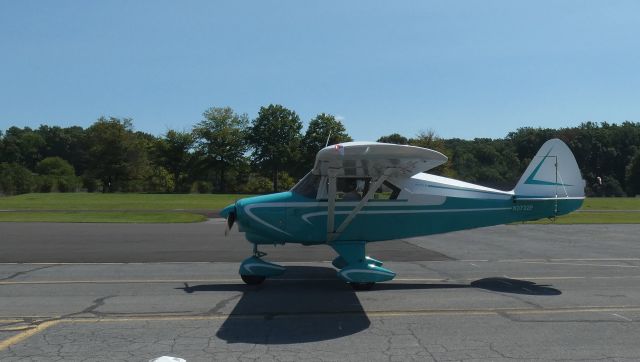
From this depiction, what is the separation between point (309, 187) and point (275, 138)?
71.1 metres

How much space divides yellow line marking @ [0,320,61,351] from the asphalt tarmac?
2 cm

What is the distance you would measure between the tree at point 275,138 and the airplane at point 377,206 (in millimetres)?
63070

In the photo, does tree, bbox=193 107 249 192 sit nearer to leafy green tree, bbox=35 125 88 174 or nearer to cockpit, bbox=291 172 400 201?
leafy green tree, bbox=35 125 88 174

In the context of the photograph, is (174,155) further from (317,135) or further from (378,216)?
(378,216)

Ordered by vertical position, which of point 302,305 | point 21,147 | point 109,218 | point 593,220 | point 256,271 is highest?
point 21,147

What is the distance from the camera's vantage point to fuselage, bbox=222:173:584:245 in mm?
9852

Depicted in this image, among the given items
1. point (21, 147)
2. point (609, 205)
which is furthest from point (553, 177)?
point (21, 147)

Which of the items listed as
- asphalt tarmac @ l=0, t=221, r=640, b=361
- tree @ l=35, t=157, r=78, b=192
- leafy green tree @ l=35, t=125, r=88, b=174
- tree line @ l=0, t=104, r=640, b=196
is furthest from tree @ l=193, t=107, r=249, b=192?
asphalt tarmac @ l=0, t=221, r=640, b=361

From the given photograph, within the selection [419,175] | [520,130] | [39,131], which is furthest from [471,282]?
[39,131]

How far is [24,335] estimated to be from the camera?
624 centimetres

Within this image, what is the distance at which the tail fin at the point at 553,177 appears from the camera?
1055 cm

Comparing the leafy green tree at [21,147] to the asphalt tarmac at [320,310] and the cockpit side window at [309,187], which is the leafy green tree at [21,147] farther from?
the cockpit side window at [309,187]

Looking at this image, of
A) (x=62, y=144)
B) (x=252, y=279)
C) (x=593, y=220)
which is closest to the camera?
(x=252, y=279)

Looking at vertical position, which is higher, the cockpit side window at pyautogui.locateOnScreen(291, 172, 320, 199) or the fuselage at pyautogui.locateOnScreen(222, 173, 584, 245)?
the cockpit side window at pyautogui.locateOnScreen(291, 172, 320, 199)
